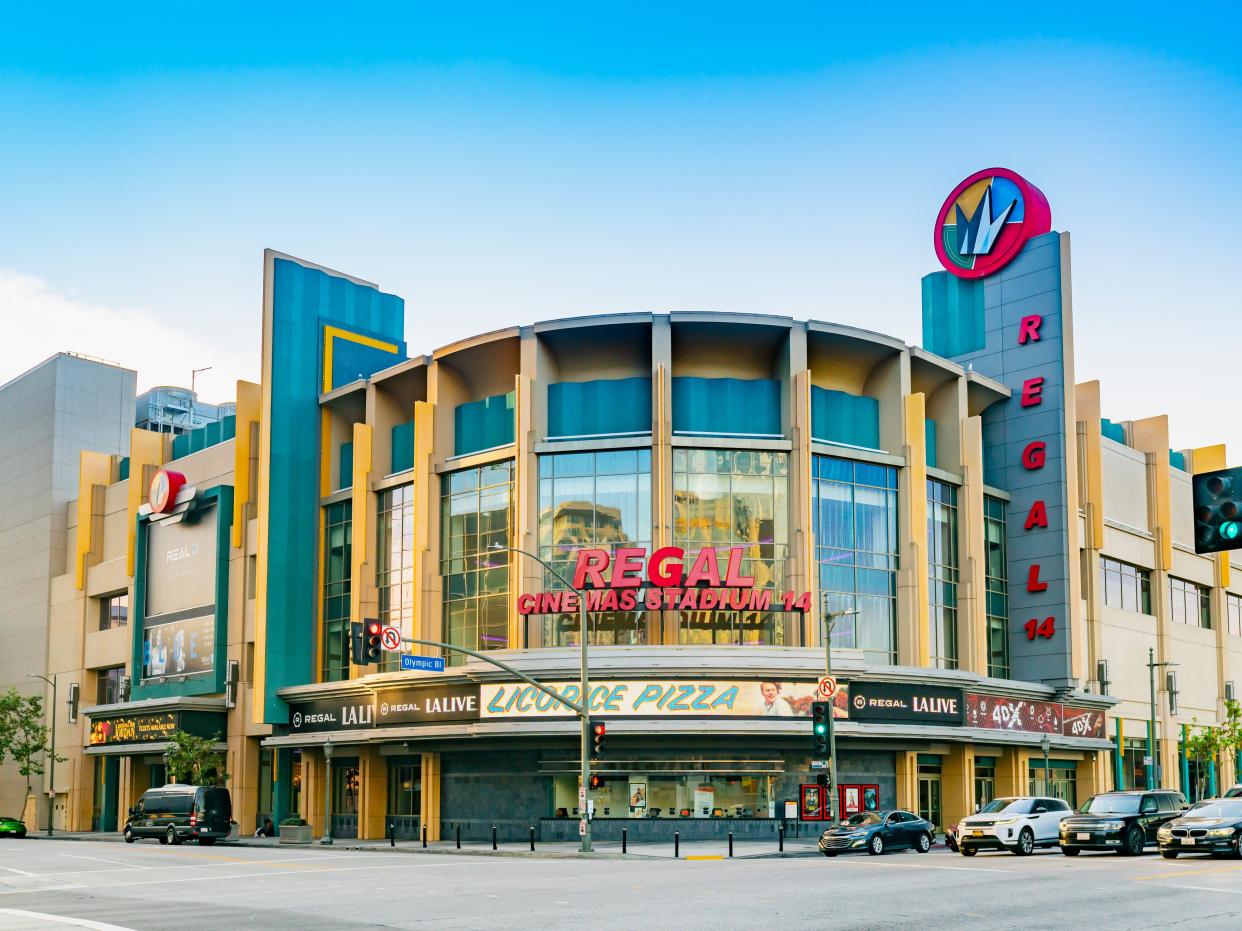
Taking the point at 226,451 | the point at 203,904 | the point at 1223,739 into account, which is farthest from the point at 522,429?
the point at 1223,739

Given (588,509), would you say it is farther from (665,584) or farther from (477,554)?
(477,554)

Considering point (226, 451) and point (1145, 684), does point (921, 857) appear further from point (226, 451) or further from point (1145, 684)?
point (226, 451)

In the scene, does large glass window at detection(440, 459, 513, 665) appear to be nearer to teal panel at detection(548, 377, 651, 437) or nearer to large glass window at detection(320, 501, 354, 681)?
teal panel at detection(548, 377, 651, 437)

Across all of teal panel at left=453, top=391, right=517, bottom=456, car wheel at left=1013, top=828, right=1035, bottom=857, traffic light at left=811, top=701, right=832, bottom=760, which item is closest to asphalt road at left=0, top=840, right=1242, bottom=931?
car wheel at left=1013, top=828, right=1035, bottom=857

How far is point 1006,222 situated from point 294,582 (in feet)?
133

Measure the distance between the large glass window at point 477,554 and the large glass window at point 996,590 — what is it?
24.6 meters

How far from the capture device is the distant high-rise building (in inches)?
3964

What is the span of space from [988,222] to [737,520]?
79.1ft

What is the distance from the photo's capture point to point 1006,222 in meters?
69.8

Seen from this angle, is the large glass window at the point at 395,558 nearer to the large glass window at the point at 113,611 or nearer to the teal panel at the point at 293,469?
the teal panel at the point at 293,469

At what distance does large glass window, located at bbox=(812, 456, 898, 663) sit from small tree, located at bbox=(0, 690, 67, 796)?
49.0 metres

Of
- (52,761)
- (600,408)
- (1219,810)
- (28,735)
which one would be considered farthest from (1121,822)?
(28,735)

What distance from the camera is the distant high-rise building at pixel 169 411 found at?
100688mm

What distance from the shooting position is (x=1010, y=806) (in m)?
41.9
